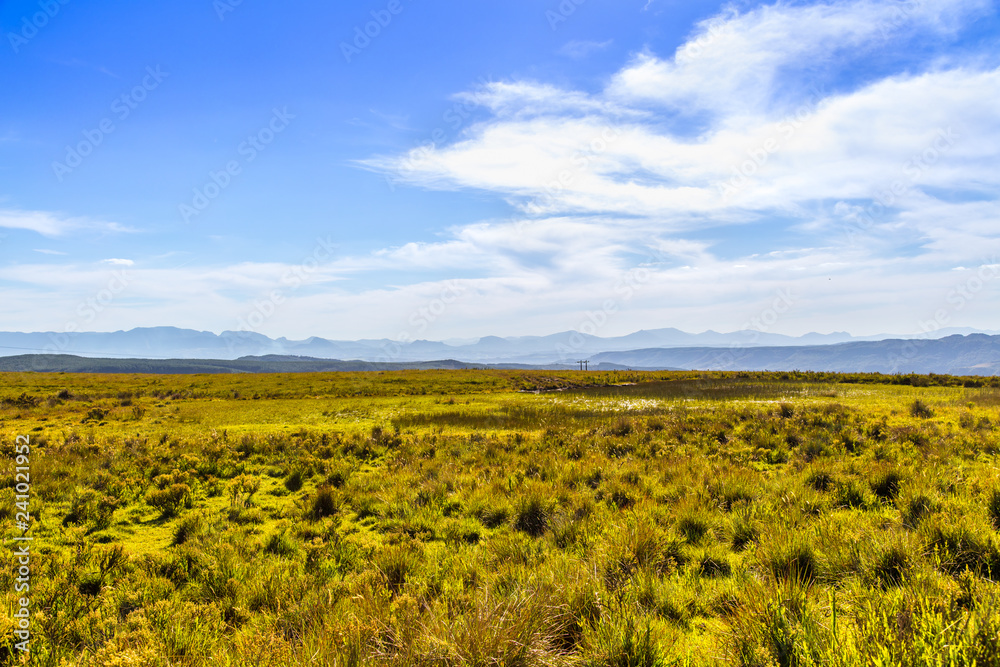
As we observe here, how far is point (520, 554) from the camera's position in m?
6.08

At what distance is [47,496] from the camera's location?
374 inches

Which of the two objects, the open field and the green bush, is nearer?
the open field

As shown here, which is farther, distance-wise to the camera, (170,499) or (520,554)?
(170,499)

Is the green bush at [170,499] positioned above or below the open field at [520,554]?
below

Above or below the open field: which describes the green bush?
below

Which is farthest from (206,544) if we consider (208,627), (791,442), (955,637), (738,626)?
(791,442)

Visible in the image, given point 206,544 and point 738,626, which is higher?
point 738,626

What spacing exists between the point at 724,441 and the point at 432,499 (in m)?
10.4

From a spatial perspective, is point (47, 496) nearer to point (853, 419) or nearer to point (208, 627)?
point (208, 627)

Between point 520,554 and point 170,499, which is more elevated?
point 520,554

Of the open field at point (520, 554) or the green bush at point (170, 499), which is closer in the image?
the open field at point (520, 554)

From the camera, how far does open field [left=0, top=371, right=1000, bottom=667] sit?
12.1 ft

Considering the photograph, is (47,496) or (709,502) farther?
(47,496)

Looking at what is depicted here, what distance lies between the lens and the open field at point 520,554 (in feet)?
12.1
